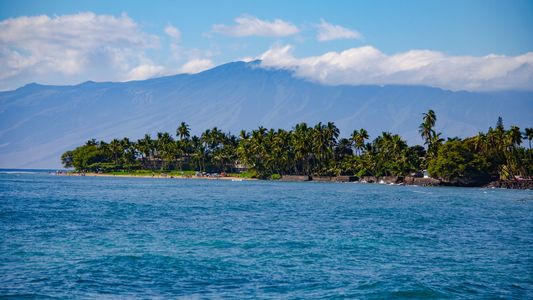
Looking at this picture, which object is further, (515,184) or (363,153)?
(363,153)

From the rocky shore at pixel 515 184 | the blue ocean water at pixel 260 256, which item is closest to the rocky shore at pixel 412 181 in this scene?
the rocky shore at pixel 515 184

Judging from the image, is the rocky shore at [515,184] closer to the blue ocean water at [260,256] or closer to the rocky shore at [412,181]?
the rocky shore at [412,181]

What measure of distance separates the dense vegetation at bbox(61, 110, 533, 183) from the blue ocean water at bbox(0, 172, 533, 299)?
82309mm

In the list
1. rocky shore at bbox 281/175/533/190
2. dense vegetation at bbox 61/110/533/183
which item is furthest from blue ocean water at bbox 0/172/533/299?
dense vegetation at bbox 61/110/533/183

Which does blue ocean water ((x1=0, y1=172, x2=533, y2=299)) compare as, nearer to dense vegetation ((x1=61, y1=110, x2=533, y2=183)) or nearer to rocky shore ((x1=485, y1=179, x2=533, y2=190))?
rocky shore ((x1=485, y1=179, x2=533, y2=190))

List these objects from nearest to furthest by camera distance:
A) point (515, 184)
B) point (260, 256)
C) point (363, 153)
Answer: point (260, 256) < point (515, 184) < point (363, 153)

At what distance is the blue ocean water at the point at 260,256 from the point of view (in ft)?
77.4

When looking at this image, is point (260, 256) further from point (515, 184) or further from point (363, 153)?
point (363, 153)

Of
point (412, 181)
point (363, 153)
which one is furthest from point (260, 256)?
point (363, 153)

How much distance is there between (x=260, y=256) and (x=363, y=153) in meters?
136

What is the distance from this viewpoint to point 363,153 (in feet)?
538

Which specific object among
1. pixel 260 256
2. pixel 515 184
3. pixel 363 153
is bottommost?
pixel 260 256

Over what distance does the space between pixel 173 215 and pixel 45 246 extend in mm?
19869

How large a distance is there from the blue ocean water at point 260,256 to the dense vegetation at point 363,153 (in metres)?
82.3
